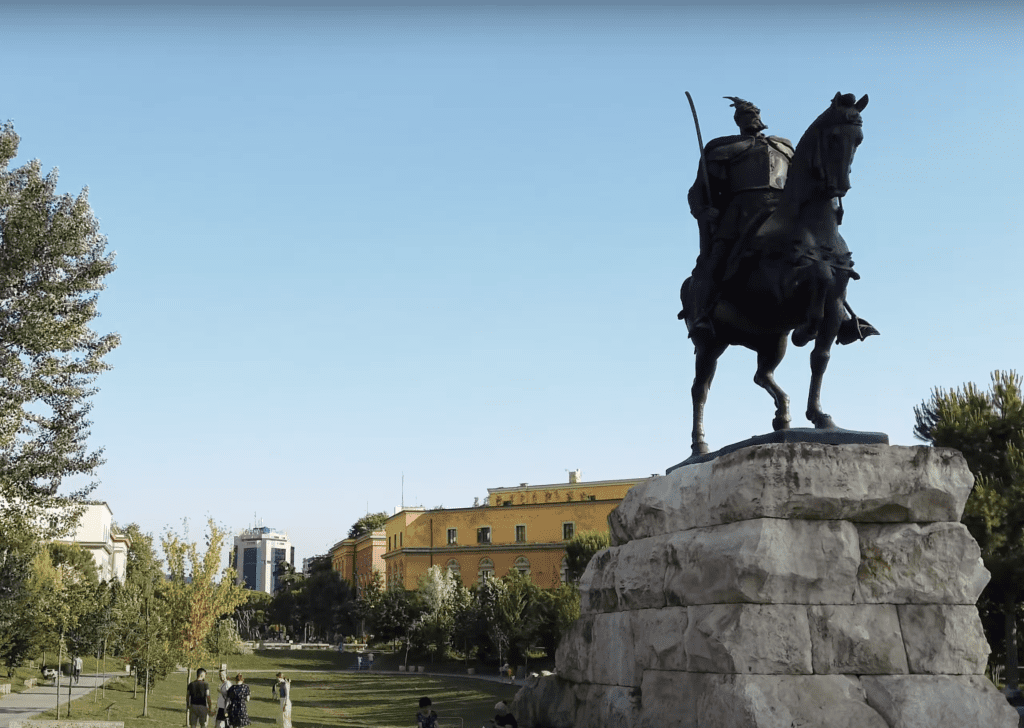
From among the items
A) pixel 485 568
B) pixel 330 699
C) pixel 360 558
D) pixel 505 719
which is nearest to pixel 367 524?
pixel 360 558

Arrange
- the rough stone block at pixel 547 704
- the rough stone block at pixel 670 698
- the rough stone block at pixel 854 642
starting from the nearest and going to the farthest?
the rough stone block at pixel 854 642 < the rough stone block at pixel 670 698 < the rough stone block at pixel 547 704

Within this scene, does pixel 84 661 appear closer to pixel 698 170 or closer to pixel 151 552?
pixel 151 552

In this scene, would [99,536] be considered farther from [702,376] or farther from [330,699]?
[702,376]

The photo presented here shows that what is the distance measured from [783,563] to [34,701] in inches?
1111

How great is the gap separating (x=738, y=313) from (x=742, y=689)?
3834 millimetres

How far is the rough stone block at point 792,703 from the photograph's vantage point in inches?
262

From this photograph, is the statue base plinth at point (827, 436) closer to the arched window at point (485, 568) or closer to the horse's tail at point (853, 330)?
the horse's tail at point (853, 330)

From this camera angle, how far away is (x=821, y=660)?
6.96 meters

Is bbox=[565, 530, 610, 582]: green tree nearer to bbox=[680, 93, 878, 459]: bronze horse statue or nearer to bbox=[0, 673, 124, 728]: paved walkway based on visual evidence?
bbox=[0, 673, 124, 728]: paved walkway

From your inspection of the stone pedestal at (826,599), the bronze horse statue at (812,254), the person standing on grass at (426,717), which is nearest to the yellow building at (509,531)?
the person standing on grass at (426,717)

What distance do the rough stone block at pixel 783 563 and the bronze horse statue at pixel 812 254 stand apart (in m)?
1.32

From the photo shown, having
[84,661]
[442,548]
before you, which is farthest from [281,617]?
[84,661]

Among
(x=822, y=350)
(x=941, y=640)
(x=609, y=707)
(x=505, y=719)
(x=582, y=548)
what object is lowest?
(x=505, y=719)

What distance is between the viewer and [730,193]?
9602 mm
